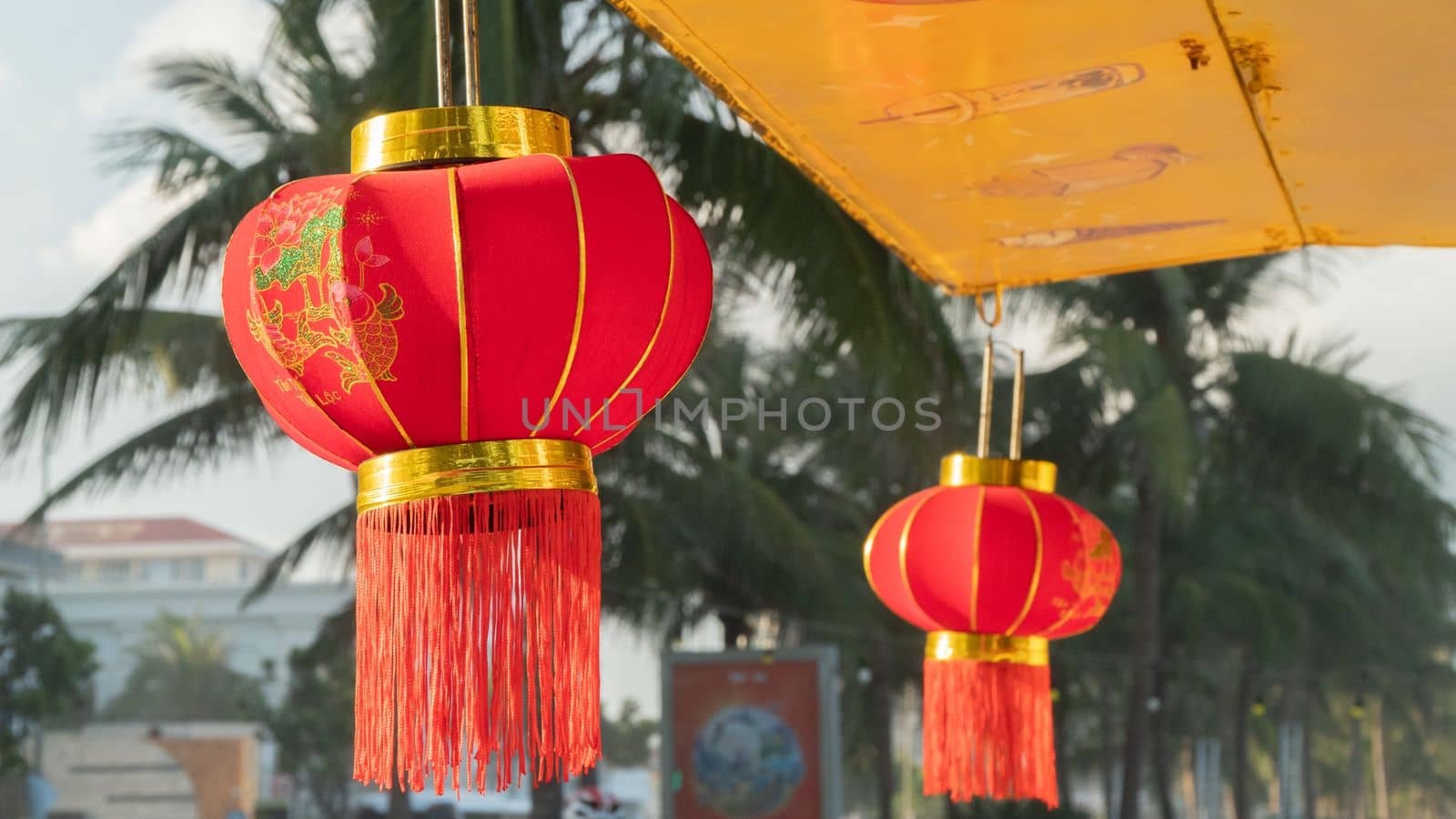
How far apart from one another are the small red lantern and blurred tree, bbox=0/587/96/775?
1294cm

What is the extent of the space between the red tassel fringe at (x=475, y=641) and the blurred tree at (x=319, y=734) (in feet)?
53.0

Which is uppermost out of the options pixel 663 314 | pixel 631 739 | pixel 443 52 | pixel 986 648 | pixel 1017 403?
pixel 443 52

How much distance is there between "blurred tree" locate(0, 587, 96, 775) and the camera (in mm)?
14531

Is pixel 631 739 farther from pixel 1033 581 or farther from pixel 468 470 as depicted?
pixel 468 470

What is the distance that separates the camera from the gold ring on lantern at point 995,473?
11.2 ft

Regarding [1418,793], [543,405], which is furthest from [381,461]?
[1418,793]

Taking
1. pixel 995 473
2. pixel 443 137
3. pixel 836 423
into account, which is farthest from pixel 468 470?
pixel 836 423

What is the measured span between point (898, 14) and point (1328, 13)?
590 millimetres

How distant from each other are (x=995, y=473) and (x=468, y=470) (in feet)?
6.71

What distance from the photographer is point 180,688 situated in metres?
20.6

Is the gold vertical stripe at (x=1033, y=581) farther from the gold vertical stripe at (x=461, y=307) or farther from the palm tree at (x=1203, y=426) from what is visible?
the palm tree at (x=1203, y=426)

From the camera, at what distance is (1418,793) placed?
32281mm

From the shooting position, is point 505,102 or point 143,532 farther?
point 143,532

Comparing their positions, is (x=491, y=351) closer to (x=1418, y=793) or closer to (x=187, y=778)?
(x=187, y=778)
